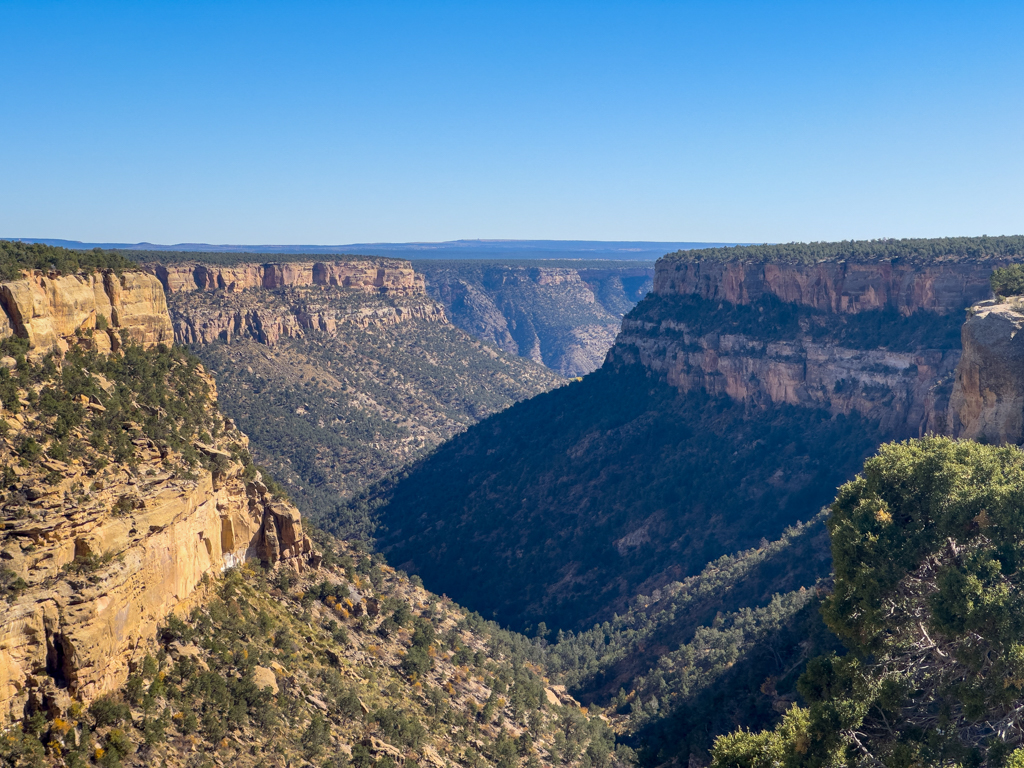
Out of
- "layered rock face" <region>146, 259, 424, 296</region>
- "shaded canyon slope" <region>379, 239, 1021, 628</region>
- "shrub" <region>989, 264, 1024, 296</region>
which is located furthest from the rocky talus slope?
"layered rock face" <region>146, 259, 424, 296</region>

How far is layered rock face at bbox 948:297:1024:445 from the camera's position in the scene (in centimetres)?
5256

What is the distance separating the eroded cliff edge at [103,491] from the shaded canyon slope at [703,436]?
42394 millimetres

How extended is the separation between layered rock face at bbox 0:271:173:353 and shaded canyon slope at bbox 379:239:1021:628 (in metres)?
47.0

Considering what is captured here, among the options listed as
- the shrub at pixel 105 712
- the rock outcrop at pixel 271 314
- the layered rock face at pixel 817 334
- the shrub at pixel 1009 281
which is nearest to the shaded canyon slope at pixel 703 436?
the layered rock face at pixel 817 334

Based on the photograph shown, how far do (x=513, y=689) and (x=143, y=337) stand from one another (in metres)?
30.1

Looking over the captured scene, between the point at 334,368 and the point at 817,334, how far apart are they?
7782 centimetres

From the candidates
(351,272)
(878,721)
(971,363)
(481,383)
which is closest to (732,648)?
(971,363)

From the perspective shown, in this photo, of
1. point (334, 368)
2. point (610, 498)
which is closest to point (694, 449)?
point (610, 498)

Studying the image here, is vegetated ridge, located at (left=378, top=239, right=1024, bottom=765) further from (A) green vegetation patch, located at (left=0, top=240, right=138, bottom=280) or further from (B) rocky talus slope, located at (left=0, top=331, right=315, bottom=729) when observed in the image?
(A) green vegetation patch, located at (left=0, top=240, right=138, bottom=280)

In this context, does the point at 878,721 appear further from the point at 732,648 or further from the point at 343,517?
the point at 343,517

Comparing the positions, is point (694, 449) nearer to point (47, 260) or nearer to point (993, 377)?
point (993, 377)

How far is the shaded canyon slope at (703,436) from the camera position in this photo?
8381 centimetres

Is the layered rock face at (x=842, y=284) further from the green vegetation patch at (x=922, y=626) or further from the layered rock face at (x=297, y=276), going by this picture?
the layered rock face at (x=297, y=276)

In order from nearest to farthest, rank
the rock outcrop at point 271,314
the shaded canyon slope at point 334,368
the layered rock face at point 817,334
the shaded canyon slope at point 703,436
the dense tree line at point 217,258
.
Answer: the layered rock face at point 817,334, the shaded canyon slope at point 703,436, the shaded canyon slope at point 334,368, the rock outcrop at point 271,314, the dense tree line at point 217,258
